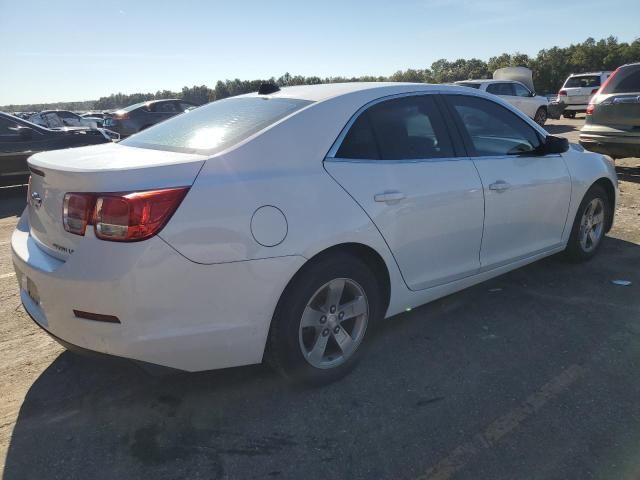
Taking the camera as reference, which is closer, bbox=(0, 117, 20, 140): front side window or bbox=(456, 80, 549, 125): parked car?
bbox=(0, 117, 20, 140): front side window

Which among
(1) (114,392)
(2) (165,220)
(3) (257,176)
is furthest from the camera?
(1) (114,392)

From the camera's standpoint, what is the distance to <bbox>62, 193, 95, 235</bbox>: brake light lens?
2.22 metres

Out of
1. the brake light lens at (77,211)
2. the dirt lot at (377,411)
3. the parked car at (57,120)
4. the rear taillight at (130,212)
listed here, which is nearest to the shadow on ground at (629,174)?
the dirt lot at (377,411)

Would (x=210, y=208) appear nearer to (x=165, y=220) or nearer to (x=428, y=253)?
(x=165, y=220)

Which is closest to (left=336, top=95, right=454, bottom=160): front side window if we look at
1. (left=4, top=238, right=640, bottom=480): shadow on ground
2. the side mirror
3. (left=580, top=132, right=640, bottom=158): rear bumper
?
the side mirror

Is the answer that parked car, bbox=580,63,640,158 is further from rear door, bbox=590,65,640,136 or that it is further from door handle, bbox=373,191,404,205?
door handle, bbox=373,191,404,205

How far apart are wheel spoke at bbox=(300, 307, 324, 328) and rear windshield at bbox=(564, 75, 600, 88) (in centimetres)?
2295

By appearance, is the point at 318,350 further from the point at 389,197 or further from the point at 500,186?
the point at 500,186

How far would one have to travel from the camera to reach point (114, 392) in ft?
A: 9.15

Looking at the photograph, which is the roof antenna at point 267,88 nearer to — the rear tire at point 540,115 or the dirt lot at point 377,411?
the dirt lot at point 377,411

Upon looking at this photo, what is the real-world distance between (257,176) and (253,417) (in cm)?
120

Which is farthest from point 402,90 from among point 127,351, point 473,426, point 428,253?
point 127,351

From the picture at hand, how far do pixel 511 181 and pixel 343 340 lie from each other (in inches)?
67.7

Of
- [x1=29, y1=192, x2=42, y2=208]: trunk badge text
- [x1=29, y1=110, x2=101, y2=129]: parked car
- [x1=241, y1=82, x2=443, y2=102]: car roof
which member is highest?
[x1=241, y1=82, x2=443, y2=102]: car roof
